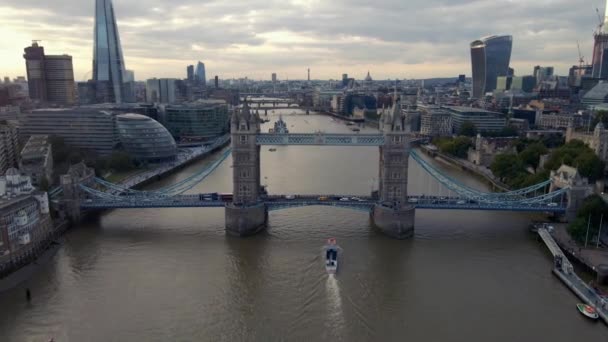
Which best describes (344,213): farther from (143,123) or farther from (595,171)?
(143,123)

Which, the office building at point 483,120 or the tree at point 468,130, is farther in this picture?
the office building at point 483,120

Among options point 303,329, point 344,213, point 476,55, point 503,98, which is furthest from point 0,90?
point 476,55

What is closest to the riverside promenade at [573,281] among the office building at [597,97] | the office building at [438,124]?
the office building at [438,124]

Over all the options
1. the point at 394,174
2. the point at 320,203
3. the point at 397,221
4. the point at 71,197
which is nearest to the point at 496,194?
the point at 394,174

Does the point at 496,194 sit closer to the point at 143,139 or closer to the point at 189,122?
the point at 143,139

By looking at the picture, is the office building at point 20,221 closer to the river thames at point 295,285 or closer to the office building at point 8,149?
the river thames at point 295,285

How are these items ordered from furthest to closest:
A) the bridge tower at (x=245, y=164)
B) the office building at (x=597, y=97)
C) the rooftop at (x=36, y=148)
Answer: the office building at (x=597, y=97) < the rooftop at (x=36, y=148) < the bridge tower at (x=245, y=164)
